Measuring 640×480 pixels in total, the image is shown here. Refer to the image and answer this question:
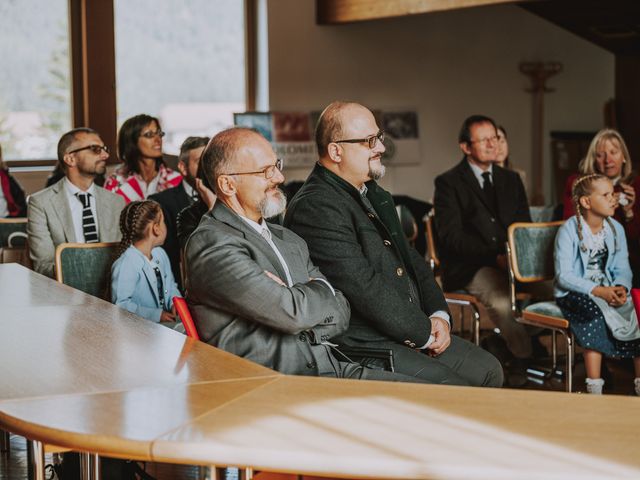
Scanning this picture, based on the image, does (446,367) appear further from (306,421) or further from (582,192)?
(582,192)

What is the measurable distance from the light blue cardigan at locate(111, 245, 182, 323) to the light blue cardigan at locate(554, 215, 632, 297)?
191 cm

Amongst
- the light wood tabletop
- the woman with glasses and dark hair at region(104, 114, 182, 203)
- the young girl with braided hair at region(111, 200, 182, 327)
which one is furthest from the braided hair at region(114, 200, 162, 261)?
the light wood tabletop

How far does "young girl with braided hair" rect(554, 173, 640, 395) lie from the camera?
4.76 meters

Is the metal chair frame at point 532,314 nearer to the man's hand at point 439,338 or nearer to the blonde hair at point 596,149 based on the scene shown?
the blonde hair at point 596,149

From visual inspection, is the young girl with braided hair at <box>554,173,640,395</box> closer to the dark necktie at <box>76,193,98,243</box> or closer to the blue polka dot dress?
the blue polka dot dress

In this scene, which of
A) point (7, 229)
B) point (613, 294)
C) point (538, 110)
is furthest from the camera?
point (538, 110)

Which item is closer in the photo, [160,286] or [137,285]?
[137,285]

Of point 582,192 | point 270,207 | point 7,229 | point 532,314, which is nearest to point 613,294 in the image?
point 532,314

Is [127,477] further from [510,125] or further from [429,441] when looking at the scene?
[510,125]

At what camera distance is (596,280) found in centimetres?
498

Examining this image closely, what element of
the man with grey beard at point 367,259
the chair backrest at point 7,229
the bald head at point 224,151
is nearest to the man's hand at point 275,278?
the bald head at point 224,151

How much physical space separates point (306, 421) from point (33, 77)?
7.90m

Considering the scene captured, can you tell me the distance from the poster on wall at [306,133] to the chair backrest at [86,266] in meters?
5.46

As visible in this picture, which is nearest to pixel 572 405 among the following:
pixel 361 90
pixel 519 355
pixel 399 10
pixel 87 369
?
pixel 87 369
